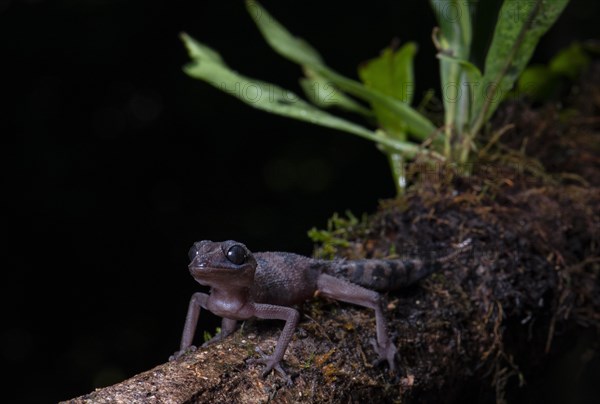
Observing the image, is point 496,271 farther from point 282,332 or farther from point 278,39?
point 278,39

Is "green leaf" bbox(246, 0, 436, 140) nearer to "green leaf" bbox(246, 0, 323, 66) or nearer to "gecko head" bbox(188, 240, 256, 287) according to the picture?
"green leaf" bbox(246, 0, 323, 66)

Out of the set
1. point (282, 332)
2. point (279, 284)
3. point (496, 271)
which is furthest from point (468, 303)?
point (282, 332)

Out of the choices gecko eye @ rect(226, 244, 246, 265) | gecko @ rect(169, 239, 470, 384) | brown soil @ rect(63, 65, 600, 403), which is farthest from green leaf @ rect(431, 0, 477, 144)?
gecko eye @ rect(226, 244, 246, 265)

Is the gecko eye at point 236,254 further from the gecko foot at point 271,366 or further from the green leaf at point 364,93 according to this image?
the green leaf at point 364,93

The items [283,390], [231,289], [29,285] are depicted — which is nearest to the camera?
[283,390]

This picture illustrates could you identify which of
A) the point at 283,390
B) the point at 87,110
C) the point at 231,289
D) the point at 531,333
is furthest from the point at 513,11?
the point at 87,110

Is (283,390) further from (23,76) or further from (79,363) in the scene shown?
(23,76)
